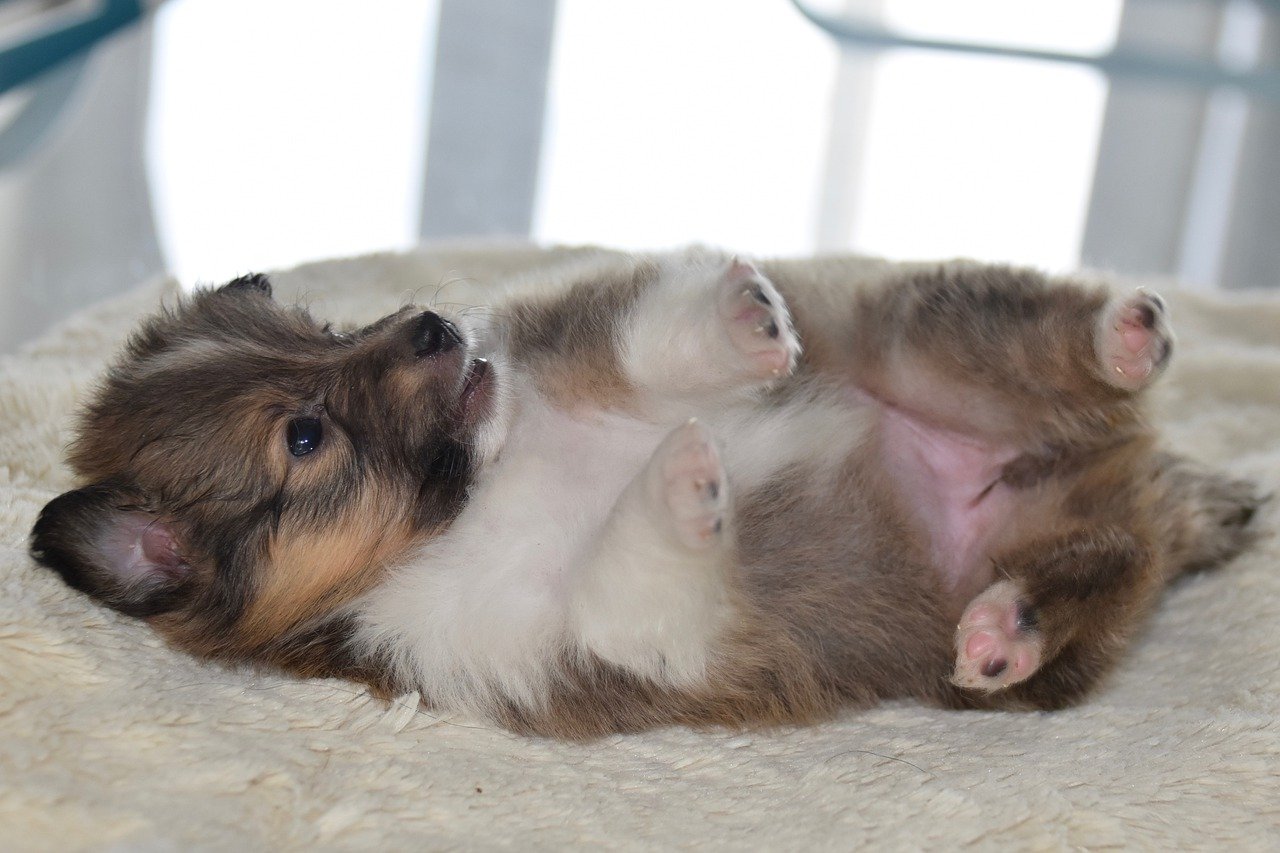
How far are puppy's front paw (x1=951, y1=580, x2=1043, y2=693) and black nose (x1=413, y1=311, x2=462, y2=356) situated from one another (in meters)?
1.24

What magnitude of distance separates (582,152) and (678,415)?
4.67 meters

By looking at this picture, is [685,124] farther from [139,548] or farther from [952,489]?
[139,548]

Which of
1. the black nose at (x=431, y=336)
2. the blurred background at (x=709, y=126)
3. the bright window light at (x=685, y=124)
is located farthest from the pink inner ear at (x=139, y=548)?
the bright window light at (x=685, y=124)

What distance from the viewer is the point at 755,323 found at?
249 cm

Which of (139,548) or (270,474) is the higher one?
(270,474)

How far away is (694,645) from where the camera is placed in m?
2.41

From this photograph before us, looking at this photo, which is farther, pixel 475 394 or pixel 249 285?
pixel 249 285

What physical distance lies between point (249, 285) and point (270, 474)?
0.66 metres

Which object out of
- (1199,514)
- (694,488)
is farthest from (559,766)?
(1199,514)

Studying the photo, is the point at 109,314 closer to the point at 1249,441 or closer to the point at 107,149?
the point at 107,149

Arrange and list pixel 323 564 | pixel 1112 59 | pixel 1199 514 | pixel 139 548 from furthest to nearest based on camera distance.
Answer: pixel 1112 59
pixel 1199 514
pixel 323 564
pixel 139 548

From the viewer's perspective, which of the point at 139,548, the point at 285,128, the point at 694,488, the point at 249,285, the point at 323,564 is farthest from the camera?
the point at 285,128

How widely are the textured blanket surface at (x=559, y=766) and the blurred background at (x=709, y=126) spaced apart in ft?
12.6

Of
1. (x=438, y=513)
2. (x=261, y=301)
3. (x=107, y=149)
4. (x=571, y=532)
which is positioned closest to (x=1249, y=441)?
(x=571, y=532)
